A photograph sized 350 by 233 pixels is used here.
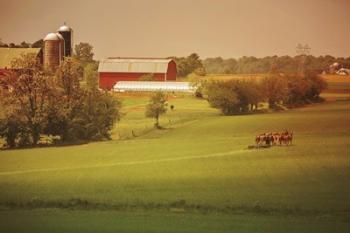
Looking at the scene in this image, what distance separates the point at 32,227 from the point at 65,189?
29.2 inches

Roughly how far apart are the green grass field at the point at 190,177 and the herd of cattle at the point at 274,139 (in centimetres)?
11

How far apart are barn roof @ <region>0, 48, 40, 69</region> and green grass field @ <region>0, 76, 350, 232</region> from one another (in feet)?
4.25

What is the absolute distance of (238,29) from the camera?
27.3 ft

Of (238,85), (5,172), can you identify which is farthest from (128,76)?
(5,172)

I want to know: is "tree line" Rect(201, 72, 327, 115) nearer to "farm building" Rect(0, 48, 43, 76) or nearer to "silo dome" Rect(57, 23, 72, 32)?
"silo dome" Rect(57, 23, 72, 32)

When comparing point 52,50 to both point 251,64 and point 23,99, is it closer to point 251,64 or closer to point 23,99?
point 23,99

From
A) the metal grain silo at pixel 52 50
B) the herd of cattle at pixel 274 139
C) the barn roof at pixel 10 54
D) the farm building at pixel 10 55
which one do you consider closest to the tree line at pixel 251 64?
the herd of cattle at pixel 274 139

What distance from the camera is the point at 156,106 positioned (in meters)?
8.23

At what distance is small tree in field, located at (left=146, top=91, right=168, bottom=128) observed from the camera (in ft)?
27.0

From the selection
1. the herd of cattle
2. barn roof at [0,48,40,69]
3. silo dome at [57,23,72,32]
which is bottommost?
the herd of cattle

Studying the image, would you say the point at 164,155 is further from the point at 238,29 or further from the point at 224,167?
the point at 238,29

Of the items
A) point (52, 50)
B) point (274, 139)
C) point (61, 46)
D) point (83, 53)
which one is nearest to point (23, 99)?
point (52, 50)

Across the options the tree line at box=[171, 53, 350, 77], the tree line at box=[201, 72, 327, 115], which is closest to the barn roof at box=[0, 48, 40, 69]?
the tree line at box=[171, 53, 350, 77]

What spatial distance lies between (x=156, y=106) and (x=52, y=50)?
1.75m
